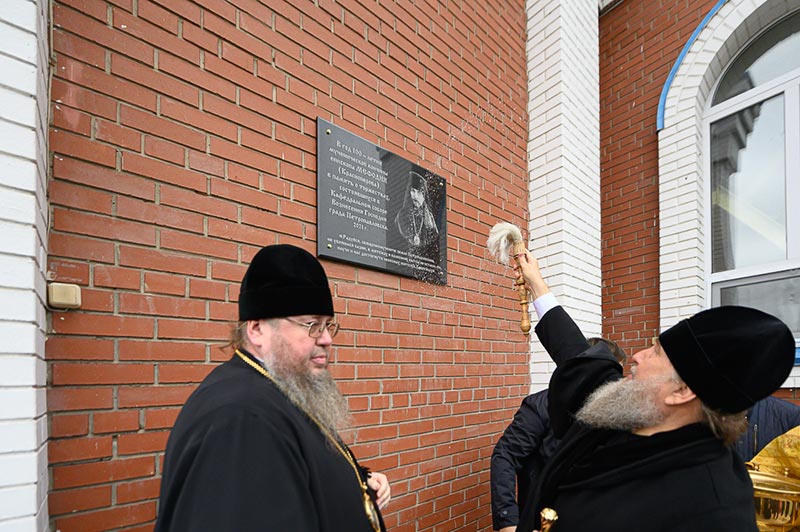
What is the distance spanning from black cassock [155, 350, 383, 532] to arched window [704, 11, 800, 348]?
4.91 metres

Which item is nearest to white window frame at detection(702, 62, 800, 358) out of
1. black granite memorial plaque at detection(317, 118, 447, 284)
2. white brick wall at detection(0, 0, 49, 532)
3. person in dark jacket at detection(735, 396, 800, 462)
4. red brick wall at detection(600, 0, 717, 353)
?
red brick wall at detection(600, 0, 717, 353)

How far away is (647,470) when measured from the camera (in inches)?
67.3

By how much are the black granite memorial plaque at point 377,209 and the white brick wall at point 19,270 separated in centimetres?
142

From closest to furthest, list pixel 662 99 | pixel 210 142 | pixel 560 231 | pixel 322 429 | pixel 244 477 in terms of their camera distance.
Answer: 1. pixel 244 477
2. pixel 322 429
3. pixel 210 142
4. pixel 560 231
5. pixel 662 99

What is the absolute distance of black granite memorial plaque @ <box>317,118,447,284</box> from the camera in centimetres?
279

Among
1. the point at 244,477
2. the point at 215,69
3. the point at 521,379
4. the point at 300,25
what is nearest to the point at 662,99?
the point at 521,379

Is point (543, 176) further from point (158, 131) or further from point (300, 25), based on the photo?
point (158, 131)

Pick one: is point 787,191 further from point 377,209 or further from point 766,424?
point 377,209

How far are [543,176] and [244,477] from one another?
12.3ft

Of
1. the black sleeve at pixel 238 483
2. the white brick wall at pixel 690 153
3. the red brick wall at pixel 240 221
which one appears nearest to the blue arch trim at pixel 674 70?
the white brick wall at pixel 690 153

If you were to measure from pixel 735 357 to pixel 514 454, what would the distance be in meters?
1.59

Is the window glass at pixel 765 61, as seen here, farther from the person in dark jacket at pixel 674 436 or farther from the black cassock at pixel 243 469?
the black cassock at pixel 243 469

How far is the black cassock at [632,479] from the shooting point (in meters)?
1.61

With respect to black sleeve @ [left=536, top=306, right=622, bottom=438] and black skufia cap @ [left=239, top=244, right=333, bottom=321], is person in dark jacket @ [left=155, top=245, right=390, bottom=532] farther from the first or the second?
black sleeve @ [left=536, top=306, right=622, bottom=438]
